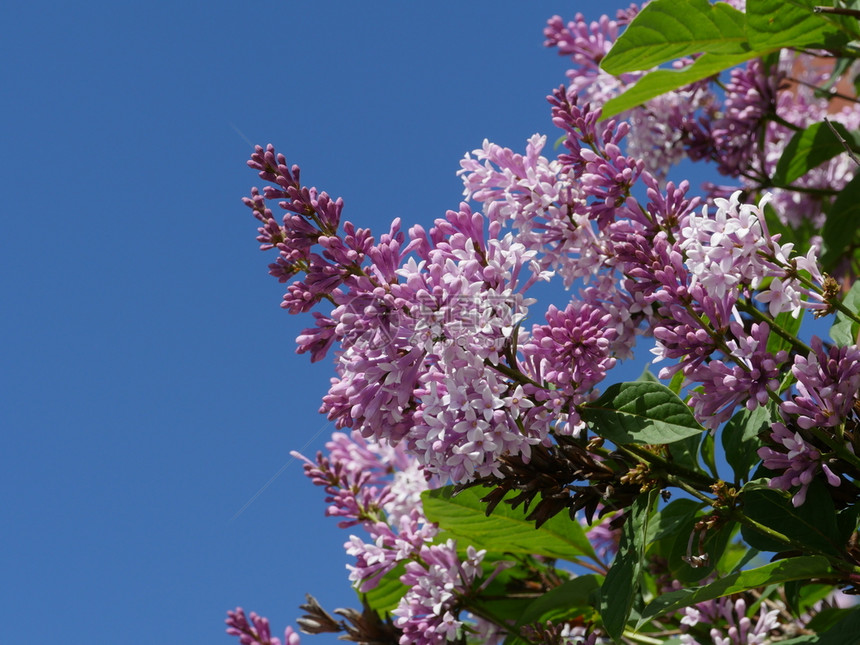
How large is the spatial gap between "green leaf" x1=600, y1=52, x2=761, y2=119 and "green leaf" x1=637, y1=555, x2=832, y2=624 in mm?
1511

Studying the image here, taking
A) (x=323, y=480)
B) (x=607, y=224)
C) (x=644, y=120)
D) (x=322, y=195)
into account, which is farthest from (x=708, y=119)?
(x=322, y=195)

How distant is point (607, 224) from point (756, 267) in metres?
0.39

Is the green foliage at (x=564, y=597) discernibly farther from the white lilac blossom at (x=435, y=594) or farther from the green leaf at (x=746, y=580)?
the green leaf at (x=746, y=580)

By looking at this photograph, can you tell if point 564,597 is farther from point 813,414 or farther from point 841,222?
point 841,222

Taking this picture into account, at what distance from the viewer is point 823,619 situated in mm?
2844

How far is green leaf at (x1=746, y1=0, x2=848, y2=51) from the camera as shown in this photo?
2.49 m

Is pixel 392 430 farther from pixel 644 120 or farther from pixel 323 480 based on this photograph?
pixel 644 120

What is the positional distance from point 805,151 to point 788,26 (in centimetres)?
119

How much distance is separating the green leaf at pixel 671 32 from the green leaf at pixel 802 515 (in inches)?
52.7

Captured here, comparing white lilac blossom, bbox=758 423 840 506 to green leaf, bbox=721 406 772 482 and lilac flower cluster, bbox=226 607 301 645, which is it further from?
lilac flower cluster, bbox=226 607 301 645

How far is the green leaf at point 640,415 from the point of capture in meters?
1.77

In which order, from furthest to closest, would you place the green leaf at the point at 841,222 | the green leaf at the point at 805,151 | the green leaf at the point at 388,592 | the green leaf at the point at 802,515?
the green leaf at the point at 805,151 < the green leaf at the point at 841,222 < the green leaf at the point at 388,592 < the green leaf at the point at 802,515

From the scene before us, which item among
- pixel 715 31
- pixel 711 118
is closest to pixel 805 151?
pixel 711 118

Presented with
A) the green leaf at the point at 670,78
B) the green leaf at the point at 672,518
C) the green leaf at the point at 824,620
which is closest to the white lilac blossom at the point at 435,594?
the green leaf at the point at 672,518
